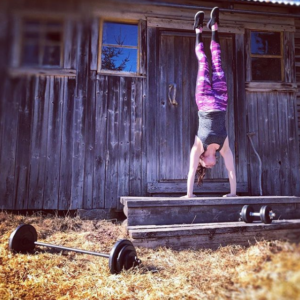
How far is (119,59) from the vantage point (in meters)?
5.46

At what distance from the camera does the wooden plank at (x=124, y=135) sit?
516 centimetres

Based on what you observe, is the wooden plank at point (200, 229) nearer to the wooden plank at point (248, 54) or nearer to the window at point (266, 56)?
the wooden plank at point (248, 54)

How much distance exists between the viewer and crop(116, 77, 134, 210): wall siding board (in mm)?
5156

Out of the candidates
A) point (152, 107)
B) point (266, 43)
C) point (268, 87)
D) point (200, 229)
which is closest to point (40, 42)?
point (200, 229)

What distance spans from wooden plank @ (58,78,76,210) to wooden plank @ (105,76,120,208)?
727 mm

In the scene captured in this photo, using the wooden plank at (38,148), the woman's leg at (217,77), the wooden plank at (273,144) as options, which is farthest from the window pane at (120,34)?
the wooden plank at (273,144)

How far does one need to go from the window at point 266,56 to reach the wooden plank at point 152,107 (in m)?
2.36

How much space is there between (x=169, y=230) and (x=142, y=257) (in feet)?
1.58

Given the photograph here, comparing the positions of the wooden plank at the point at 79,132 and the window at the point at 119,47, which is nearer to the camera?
the wooden plank at the point at 79,132

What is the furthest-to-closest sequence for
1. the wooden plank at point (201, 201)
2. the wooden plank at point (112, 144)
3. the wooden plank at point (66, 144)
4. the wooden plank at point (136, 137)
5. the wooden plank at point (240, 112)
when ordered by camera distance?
the wooden plank at point (240, 112)
the wooden plank at point (136, 137)
the wooden plank at point (112, 144)
the wooden plank at point (66, 144)
the wooden plank at point (201, 201)

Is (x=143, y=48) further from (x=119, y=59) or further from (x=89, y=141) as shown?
(x=89, y=141)

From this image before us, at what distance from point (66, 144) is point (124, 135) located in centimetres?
118

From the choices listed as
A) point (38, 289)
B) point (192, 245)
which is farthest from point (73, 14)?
point (192, 245)

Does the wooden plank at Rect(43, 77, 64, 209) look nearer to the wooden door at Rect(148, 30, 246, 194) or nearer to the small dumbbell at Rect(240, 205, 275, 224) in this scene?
the wooden door at Rect(148, 30, 246, 194)
